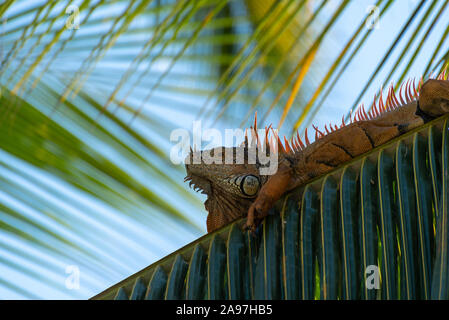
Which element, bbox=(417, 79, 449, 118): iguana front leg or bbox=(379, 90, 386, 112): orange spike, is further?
bbox=(379, 90, 386, 112): orange spike

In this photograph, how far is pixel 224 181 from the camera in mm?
4023

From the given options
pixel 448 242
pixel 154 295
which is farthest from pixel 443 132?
pixel 154 295

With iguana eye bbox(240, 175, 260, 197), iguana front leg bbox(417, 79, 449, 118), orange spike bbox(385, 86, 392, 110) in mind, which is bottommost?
iguana eye bbox(240, 175, 260, 197)

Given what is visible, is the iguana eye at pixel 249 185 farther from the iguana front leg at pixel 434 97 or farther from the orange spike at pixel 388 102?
the iguana front leg at pixel 434 97

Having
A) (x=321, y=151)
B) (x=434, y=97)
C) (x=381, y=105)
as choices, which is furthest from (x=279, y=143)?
(x=434, y=97)

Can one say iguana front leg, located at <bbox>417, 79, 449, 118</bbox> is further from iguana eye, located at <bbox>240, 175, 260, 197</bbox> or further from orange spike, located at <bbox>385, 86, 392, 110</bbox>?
iguana eye, located at <bbox>240, 175, 260, 197</bbox>

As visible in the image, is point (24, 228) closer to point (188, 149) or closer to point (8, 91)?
point (8, 91)

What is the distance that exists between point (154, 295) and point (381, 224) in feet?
2.70

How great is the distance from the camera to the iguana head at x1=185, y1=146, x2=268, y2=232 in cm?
388

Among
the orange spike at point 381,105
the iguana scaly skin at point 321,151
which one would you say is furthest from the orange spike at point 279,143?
the orange spike at point 381,105

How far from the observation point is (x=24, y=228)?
484 centimetres

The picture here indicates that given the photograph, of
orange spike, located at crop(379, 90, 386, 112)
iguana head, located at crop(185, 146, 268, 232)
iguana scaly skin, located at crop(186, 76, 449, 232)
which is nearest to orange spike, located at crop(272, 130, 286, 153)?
iguana scaly skin, located at crop(186, 76, 449, 232)
